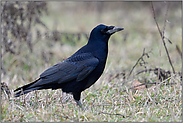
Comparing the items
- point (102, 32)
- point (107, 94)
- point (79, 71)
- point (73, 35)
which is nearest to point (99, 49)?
point (102, 32)

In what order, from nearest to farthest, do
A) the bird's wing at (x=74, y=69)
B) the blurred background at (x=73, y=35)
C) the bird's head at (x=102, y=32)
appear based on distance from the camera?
the bird's wing at (x=74, y=69)
the bird's head at (x=102, y=32)
the blurred background at (x=73, y=35)

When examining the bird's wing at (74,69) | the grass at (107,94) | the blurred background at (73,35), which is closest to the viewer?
the grass at (107,94)

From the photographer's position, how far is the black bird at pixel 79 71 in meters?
3.98

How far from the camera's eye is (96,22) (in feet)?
37.2

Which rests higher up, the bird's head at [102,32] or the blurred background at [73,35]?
the blurred background at [73,35]

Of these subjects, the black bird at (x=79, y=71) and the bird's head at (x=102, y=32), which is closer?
the black bird at (x=79, y=71)

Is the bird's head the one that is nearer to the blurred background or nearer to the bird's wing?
the bird's wing

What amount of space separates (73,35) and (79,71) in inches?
69.9

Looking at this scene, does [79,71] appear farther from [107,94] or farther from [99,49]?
[107,94]

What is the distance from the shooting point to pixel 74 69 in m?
4.05

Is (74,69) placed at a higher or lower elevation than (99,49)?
lower

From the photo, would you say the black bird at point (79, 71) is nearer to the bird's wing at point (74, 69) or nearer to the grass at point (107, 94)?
the bird's wing at point (74, 69)

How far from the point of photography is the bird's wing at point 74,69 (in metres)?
3.96

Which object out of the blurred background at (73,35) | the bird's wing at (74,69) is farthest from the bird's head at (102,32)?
the blurred background at (73,35)
